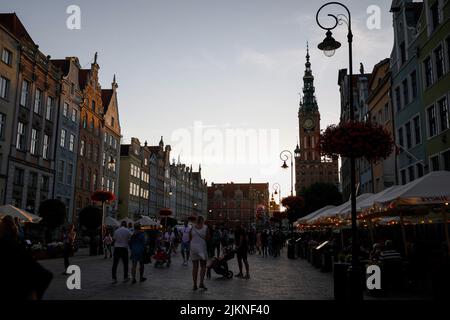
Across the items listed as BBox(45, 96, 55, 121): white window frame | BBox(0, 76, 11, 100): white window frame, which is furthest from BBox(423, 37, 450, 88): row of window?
BBox(45, 96, 55, 121): white window frame

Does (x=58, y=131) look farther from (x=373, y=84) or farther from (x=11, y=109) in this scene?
(x=373, y=84)

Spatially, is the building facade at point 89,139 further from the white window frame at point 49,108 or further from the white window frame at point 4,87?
the white window frame at point 4,87

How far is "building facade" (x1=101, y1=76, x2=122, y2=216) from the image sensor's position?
5356 centimetres

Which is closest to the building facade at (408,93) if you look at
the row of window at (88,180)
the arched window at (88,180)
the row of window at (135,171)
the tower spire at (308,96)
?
the row of window at (88,180)

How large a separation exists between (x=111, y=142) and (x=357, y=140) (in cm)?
4900

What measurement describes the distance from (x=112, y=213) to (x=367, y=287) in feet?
150

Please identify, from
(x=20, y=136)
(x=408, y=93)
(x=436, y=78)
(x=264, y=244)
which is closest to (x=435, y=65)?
(x=436, y=78)

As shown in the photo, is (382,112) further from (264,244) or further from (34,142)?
(34,142)

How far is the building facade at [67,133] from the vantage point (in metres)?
40.8

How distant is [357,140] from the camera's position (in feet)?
36.7

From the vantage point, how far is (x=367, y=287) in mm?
11719

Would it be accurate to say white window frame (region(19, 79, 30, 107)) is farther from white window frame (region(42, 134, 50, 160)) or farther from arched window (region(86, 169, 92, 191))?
→ arched window (region(86, 169, 92, 191))
